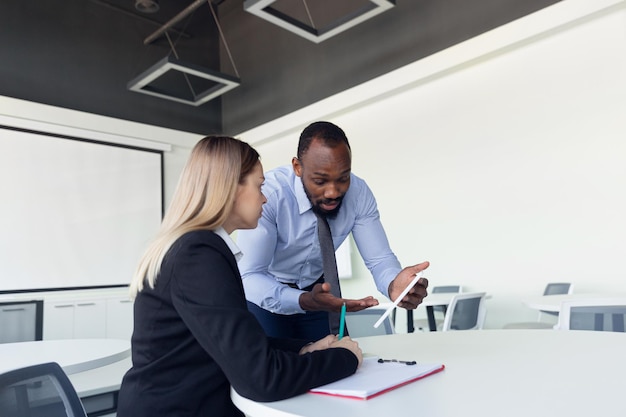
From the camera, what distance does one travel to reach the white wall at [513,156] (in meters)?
3.86

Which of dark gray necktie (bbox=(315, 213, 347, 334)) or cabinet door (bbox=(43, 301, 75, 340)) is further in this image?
cabinet door (bbox=(43, 301, 75, 340))

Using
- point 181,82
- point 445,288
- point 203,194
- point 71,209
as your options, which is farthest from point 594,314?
point 181,82

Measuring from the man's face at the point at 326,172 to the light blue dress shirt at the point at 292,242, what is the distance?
0.39ft

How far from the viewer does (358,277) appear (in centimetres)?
572

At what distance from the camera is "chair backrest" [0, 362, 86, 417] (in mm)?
1048

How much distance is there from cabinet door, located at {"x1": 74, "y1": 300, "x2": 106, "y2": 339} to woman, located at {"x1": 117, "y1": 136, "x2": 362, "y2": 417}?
16.7ft

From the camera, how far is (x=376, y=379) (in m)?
0.95

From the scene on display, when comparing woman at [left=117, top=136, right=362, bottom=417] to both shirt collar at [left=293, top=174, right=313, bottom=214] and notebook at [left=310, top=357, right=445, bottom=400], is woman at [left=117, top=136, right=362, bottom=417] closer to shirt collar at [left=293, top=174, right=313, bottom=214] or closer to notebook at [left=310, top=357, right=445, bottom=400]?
notebook at [left=310, top=357, right=445, bottom=400]

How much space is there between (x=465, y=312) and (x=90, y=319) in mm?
4176

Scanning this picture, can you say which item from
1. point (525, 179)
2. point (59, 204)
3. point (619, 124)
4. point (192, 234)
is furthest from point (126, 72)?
point (192, 234)

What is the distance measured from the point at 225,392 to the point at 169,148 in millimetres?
6366

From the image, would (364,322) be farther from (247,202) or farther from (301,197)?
(247,202)

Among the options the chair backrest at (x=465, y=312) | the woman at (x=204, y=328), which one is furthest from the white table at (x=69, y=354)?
the chair backrest at (x=465, y=312)

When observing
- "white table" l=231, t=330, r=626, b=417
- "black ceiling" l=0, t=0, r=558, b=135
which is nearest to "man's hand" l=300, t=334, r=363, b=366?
"white table" l=231, t=330, r=626, b=417
